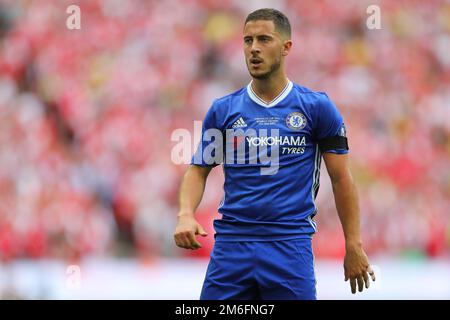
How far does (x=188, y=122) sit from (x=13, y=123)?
6.06 feet

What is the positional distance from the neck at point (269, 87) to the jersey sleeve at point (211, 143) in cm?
22

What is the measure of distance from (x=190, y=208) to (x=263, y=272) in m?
0.44

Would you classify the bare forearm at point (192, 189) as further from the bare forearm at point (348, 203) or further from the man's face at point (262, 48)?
the bare forearm at point (348, 203)

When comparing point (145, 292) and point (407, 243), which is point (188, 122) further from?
point (407, 243)

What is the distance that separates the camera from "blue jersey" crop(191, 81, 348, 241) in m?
3.90

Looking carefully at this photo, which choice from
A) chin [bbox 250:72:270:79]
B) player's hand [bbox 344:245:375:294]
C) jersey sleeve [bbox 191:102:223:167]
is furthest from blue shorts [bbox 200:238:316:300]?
chin [bbox 250:72:270:79]

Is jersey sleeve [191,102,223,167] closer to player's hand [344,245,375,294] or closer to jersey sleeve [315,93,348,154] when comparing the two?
jersey sleeve [315,93,348,154]

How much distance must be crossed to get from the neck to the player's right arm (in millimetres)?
426

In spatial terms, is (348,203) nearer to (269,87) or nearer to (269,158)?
(269,158)

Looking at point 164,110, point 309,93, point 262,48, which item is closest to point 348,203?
point 309,93

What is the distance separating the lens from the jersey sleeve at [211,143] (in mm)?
4105

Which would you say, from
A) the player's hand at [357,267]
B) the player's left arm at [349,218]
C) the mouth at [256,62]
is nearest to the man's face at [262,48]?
the mouth at [256,62]

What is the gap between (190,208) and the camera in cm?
395

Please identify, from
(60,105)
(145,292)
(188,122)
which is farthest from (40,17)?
(145,292)
